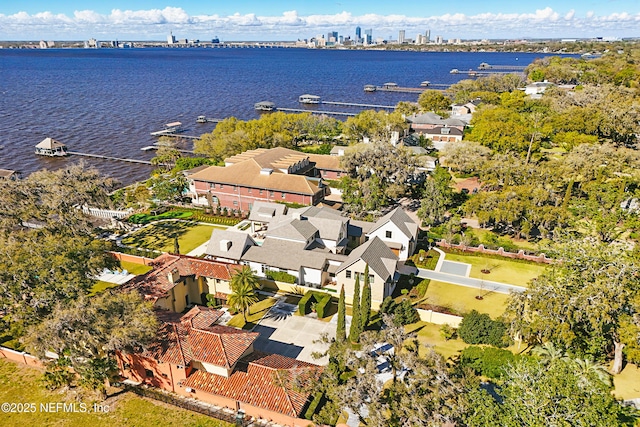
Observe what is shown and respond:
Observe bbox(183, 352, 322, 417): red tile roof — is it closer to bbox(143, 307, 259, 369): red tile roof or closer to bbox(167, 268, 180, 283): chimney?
bbox(143, 307, 259, 369): red tile roof

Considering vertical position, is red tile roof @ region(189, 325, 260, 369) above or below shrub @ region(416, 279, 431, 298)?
above

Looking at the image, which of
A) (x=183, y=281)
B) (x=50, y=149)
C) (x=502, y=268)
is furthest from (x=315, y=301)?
(x=50, y=149)

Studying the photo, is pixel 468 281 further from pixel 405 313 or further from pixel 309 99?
pixel 309 99

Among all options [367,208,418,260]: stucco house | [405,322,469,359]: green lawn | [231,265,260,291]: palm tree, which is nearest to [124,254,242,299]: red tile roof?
[231,265,260,291]: palm tree

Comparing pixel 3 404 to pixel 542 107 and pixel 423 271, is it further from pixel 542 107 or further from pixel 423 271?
pixel 542 107

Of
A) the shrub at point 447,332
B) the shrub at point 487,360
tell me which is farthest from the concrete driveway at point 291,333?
the shrub at point 487,360

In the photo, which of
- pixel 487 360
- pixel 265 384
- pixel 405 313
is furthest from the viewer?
pixel 405 313
